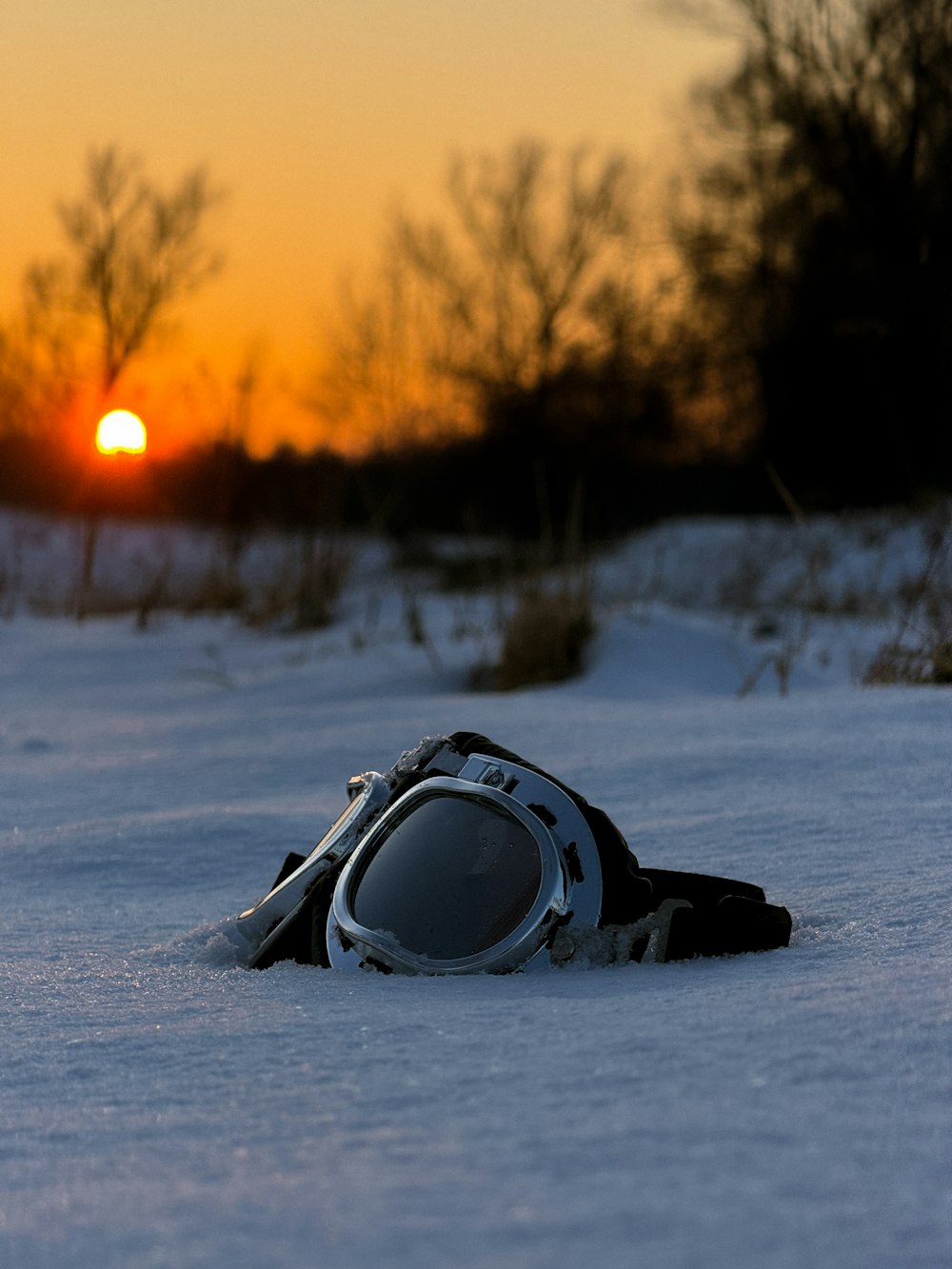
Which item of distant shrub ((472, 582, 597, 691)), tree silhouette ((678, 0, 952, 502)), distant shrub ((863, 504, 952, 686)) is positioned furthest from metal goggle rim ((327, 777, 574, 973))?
tree silhouette ((678, 0, 952, 502))

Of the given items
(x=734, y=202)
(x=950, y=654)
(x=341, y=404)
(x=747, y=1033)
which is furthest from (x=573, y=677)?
(x=341, y=404)

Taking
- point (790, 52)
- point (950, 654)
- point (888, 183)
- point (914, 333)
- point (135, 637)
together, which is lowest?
point (135, 637)

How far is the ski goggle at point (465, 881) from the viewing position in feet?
4.67

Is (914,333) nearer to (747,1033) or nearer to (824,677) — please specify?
(824,677)

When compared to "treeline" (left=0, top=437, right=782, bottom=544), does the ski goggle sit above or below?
below

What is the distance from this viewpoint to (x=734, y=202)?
54.4ft

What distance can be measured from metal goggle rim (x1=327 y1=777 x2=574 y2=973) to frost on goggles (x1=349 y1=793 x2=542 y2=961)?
0.01 m

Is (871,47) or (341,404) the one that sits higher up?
(871,47)

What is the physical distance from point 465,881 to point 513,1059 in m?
0.39

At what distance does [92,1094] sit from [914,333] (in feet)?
32.8

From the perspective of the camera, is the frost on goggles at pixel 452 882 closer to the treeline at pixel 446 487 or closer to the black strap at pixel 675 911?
the black strap at pixel 675 911

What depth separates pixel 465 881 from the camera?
4.83ft

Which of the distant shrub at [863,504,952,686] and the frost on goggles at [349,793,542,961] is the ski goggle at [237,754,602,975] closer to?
the frost on goggles at [349,793,542,961]

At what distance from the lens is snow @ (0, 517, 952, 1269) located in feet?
2.60
